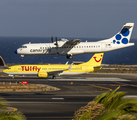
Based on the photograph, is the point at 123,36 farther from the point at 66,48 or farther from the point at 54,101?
the point at 54,101

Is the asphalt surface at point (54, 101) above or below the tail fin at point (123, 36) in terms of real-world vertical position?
below

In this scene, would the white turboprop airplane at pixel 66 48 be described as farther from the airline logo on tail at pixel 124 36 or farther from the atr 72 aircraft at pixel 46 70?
the atr 72 aircraft at pixel 46 70

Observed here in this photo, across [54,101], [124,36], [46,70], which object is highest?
[124,36]

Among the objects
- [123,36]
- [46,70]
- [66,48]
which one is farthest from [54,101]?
[123,36]

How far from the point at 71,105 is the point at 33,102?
4886mm

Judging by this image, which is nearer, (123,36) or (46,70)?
(46,70)

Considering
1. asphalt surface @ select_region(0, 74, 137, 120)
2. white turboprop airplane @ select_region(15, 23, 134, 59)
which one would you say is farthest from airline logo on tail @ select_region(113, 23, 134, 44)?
asphalt surface @ select_region(0, 74, 137, 120)

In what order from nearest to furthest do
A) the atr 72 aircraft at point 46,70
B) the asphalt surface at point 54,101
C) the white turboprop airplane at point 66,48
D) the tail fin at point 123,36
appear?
the asphalt surface at point 54,101 < the atr 72 aircraft at point 46,70 < the white turboprop airplane at point 66,48 < the tail fin at point 123,36

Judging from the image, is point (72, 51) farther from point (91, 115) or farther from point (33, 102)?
point (91, 115)

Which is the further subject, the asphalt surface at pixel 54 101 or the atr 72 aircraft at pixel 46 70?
the atr 72 aircraft at pixel 46 70

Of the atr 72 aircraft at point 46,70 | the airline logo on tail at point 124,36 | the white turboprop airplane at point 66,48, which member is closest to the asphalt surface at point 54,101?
the atr 72 aircraft at point 46,70

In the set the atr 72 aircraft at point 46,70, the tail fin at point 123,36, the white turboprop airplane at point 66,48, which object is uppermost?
the tail fin at point 123,36

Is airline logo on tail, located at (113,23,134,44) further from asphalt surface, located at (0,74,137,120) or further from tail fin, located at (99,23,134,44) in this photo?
asphalt surface, located at (0,74,137,120)

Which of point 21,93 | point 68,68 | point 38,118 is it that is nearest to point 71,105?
point 38,118
